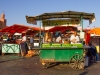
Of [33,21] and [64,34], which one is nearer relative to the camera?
[33,21]

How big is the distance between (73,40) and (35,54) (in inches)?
254

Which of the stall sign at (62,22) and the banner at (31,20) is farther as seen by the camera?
the stall sign at (62,22)

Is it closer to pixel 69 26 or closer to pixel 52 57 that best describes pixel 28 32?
pixel 69 26

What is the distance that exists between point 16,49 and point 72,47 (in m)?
7.25

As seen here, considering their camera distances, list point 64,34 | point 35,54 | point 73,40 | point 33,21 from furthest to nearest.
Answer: point 64,34 < point 35,54 < point 33,21 < point 73,40

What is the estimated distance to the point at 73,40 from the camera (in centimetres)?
1026

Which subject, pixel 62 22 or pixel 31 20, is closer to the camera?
pixel 31 20

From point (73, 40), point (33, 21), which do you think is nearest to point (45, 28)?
point (33, 21)

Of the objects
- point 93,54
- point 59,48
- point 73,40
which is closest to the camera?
point 59,48

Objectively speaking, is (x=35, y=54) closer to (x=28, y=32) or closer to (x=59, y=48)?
(x=28, y=32)

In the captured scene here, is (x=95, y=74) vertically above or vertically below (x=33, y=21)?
below

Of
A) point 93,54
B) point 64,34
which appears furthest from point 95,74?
point 64,34

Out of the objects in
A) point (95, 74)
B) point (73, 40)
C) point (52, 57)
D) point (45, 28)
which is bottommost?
point (95, 74)

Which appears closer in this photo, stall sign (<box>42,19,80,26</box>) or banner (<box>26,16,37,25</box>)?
banner (<box>26,16,37,25</box>)
